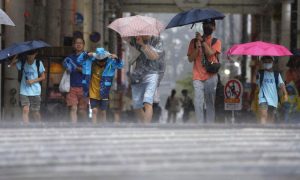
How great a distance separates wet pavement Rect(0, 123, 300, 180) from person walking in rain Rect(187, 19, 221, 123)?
4.97m

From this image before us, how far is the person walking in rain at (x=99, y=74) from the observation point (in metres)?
12.0

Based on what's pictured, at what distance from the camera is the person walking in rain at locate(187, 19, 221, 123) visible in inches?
449

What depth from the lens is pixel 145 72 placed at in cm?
1145

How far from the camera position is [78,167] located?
477 centimetres

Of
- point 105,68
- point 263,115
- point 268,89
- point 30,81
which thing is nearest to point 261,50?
point 268,89

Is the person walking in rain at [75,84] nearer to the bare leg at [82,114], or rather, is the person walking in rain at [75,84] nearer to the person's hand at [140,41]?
the bare leg at [82,114]

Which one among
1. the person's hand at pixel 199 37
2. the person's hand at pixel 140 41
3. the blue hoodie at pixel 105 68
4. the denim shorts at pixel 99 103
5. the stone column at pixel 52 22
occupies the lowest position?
the denim shorts at pixel 99 103

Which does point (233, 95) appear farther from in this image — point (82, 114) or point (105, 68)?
point (105, 68)

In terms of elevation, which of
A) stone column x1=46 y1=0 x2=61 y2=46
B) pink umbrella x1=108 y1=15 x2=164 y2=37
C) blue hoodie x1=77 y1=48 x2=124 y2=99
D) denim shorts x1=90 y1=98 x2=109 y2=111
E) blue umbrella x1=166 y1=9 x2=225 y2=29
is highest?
stone column x1=46 y1=0 x2=61 y2=46

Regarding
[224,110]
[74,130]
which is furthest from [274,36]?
[74,130]

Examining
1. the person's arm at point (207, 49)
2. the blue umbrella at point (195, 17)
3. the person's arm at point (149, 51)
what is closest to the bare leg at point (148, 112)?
the person's arm at point (149, 51)

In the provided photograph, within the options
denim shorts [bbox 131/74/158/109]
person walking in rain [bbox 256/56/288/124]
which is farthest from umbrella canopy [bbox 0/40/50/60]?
person walking in rain [bbox 256/56/288/124]

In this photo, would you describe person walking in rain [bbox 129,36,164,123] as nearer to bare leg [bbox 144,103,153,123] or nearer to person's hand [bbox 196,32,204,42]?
bare leg [bbox 144,103,153,123]

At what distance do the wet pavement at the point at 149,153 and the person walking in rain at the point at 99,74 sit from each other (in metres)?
5.56
